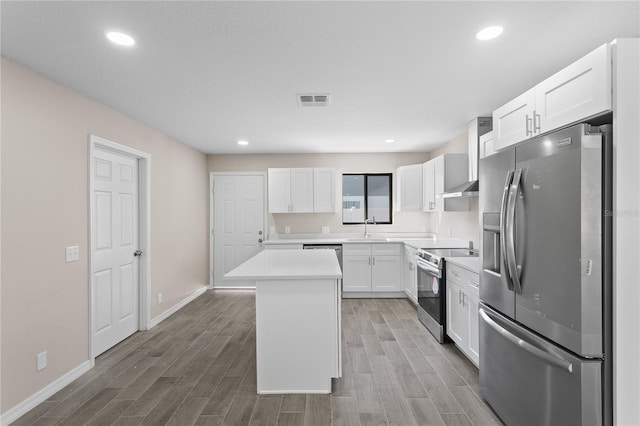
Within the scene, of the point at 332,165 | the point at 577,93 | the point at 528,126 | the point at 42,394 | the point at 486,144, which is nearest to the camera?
the point at 577,93

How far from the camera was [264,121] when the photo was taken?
12.6ft

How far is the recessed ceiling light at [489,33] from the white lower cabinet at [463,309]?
1.76 metres

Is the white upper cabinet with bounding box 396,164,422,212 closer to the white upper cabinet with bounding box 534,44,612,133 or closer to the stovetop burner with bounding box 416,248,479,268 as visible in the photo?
the stovetop burner with bounding box 416,248,479,268

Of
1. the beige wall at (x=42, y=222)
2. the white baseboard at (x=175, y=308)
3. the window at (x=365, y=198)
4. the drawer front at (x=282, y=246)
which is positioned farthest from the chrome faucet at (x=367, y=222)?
the beige wall at (x=42, y=222)

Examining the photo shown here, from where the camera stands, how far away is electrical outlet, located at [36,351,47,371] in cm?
246

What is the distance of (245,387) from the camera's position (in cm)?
264

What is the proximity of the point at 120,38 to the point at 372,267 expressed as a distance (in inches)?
169

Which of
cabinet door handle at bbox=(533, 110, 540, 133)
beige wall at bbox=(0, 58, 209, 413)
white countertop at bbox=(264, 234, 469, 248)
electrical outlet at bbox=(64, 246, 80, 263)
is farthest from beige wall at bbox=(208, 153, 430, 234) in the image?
cabinet door handle at bbox=(533, 110, 540, 133)

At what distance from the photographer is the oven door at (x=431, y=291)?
349cm

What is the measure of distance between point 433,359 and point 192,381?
2.15 m

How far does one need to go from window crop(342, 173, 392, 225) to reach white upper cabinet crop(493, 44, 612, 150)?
3813mm

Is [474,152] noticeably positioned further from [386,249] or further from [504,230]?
[504,230]

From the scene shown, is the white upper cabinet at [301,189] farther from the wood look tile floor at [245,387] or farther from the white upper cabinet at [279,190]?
the wood look tile floor at [245,387]

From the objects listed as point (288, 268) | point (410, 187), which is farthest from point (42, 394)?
point (410, 187)
